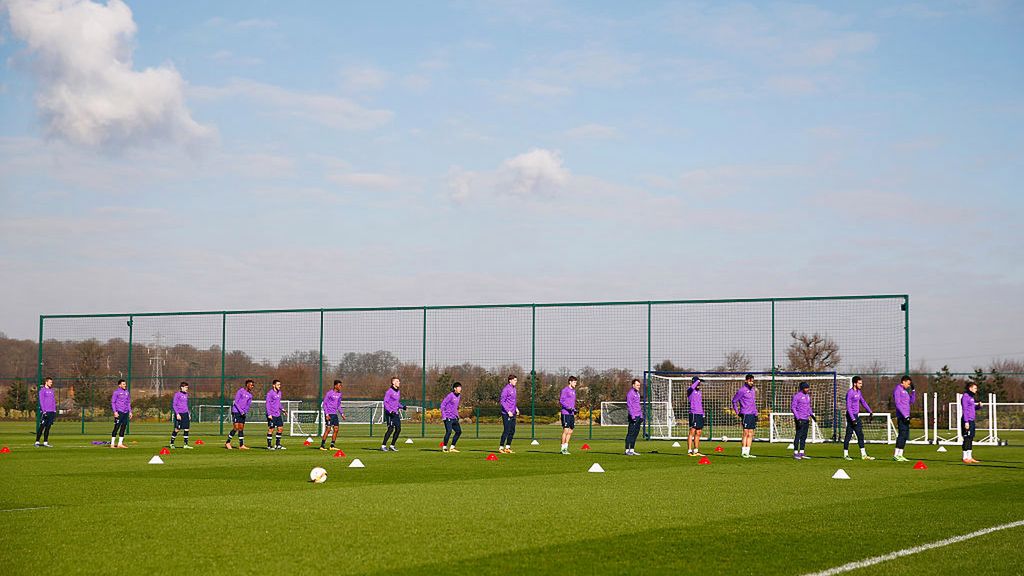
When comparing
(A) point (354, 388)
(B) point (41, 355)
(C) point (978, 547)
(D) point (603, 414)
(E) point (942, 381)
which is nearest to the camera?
(C) point (978, 547)

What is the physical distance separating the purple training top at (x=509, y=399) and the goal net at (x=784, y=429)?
10820mm

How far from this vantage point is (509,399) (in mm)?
26906

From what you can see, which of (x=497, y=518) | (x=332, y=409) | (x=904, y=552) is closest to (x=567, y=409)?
(x=332, y=409)

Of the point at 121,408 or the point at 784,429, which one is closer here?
the point at 121,408

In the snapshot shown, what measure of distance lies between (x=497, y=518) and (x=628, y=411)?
15855mm

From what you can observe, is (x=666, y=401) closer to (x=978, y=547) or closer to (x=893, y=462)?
(x=893, y=462)

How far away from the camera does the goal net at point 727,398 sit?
3666 centimetres

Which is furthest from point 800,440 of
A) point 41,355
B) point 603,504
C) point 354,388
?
point 41,355

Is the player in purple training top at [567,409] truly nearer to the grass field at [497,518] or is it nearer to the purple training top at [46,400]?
the grass field at [497,518]

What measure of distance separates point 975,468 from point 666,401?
19.9 meters

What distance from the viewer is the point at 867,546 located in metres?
9.30

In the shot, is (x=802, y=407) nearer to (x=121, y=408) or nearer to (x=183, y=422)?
(x=183, y=422)

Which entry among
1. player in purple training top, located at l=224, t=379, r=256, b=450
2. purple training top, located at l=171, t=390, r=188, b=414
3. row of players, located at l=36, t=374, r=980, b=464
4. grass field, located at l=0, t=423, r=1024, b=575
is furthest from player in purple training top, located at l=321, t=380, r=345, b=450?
grass field, located at l=0, t=423, r=1024, b=575

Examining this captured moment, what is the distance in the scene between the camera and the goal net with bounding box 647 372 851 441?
36.7 metres
